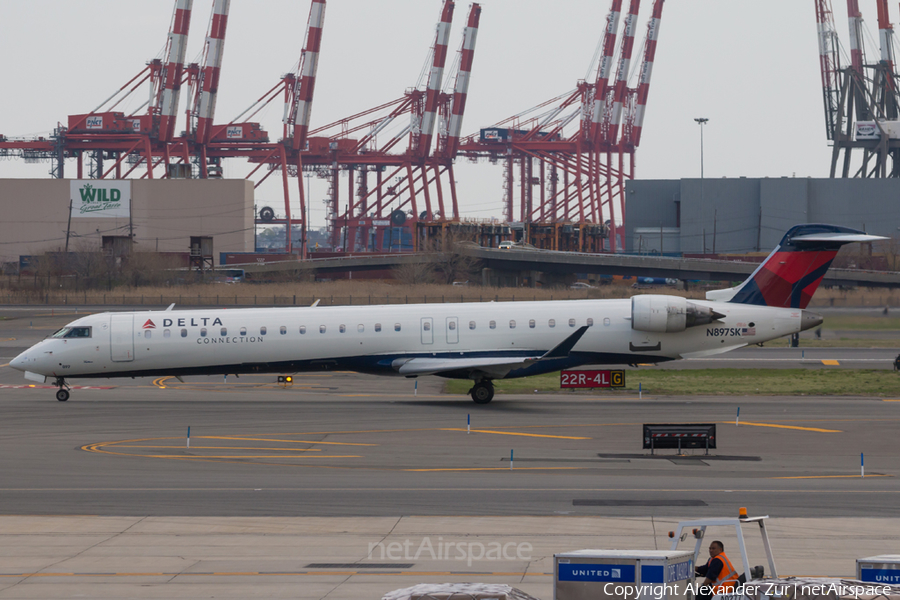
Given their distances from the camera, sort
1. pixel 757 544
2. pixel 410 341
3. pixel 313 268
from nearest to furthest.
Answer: pixel 757 544, pixel 410 341, pixel 313 268

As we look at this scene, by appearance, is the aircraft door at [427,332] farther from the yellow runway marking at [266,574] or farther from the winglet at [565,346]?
the yellow runway marking at [266,574]

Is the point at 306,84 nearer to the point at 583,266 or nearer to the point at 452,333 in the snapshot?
the point at 583,266

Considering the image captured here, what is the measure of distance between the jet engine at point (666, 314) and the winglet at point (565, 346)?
7.14ft

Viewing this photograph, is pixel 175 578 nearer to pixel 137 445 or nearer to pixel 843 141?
pixel 137 445

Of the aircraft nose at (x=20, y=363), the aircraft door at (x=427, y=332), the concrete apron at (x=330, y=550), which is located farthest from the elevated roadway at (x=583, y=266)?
the concrete apron at (x=330, y=550)

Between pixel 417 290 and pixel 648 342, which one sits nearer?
pixel 648 342

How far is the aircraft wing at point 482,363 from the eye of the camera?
34344 millimetres

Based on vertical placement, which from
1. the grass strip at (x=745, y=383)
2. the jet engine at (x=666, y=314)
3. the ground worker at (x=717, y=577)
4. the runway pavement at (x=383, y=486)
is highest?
the jet engine at (x=666, y=314)

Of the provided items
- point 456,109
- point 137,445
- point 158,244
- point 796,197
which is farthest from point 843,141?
point 137,445

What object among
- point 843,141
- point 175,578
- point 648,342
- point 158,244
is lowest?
point 175,578

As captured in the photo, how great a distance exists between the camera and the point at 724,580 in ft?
39.9

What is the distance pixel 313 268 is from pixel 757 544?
10466cm

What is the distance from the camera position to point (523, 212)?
185250mm

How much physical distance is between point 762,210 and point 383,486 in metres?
119
